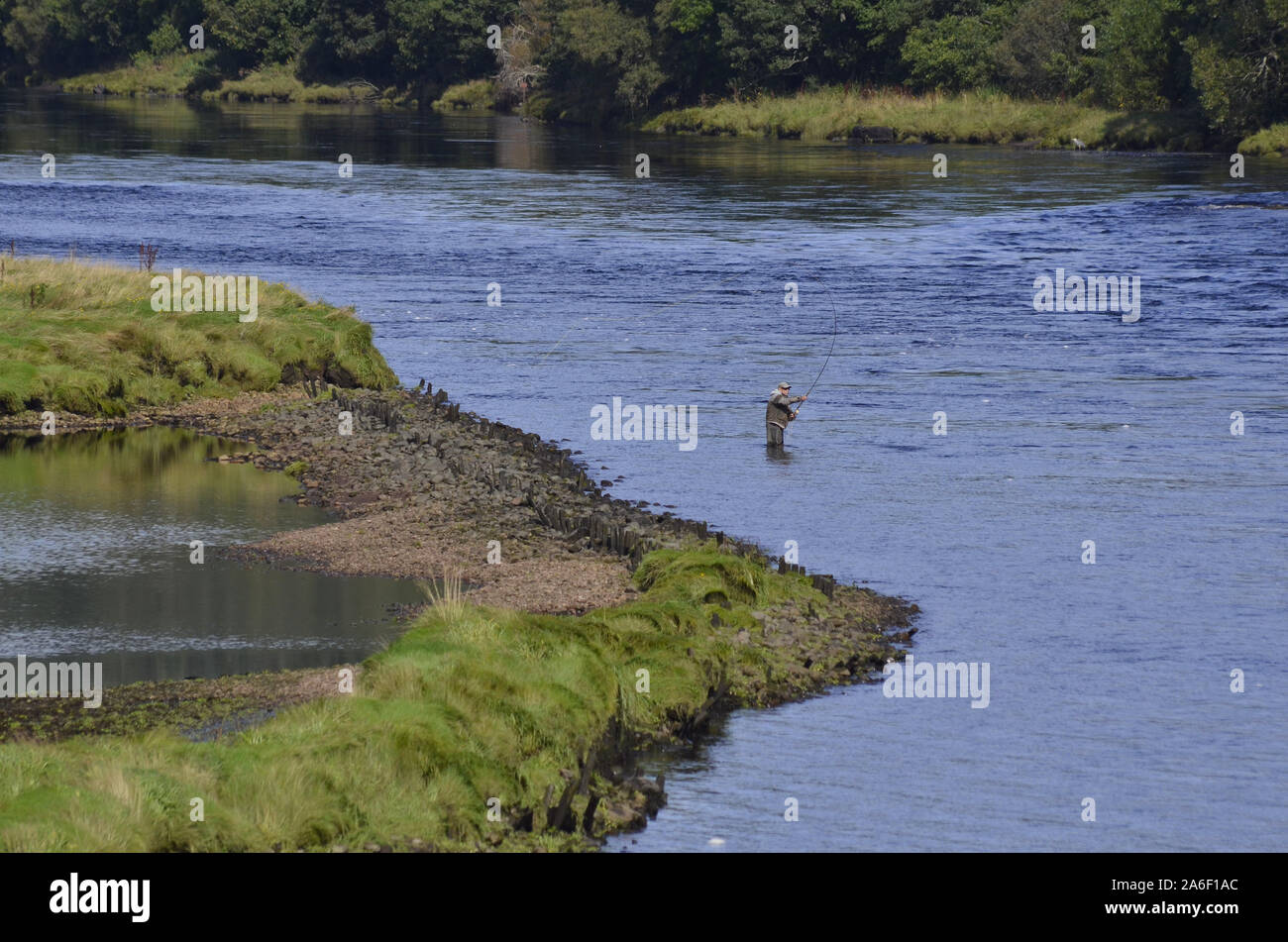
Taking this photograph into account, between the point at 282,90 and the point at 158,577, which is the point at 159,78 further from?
the point at 158,577

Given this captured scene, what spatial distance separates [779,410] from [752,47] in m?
88.3

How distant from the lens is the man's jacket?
3394cm

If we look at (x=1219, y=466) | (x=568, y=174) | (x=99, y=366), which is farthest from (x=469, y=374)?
(x=568, y=174)

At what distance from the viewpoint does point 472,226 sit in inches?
2726

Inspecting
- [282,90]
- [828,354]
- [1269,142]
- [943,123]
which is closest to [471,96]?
[282,90]

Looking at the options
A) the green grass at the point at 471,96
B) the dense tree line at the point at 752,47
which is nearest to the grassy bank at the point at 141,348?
the dense tree line at the point at 752,47

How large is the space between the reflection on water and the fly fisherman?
926 cm

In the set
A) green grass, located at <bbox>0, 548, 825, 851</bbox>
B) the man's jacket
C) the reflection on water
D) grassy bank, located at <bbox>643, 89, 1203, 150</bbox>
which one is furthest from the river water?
the reflection on water

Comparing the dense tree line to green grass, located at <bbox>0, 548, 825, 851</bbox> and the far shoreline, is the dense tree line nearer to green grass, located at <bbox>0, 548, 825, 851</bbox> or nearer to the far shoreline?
the far shoreline

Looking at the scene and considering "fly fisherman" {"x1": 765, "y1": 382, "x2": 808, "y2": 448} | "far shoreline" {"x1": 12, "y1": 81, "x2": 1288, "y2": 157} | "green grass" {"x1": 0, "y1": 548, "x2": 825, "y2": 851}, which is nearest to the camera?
"green grass" {"x1": 0, "y1": 548, "x2": 825, "y2": 851}

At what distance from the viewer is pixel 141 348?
38.8m

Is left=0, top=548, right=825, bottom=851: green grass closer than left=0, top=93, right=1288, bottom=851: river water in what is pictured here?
Yes

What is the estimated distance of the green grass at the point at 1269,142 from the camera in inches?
3401

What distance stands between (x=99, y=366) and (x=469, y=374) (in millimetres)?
8796
